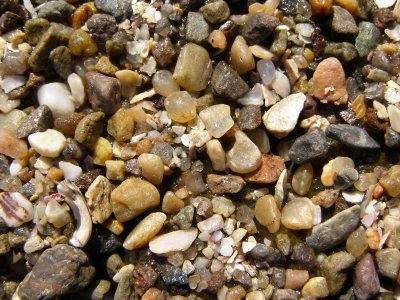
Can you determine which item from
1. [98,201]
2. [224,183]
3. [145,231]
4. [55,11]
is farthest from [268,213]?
[55,11]

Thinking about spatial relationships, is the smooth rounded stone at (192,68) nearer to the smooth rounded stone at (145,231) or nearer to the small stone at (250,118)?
the small stone at (250,118)

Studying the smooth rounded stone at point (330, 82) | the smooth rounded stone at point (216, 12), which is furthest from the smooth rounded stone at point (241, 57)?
the smooth rounded stone at point (330, 82)

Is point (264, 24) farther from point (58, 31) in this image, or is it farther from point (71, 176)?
point (71, 176)

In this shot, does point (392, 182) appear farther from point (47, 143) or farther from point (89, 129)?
point (47, 143)

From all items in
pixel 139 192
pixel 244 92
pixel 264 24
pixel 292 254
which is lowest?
pixel 292 254

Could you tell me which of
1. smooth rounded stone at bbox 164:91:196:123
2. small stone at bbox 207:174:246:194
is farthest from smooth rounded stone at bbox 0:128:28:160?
small stone at bbox 207:174:246:194

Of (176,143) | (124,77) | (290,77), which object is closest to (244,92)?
(290,77)

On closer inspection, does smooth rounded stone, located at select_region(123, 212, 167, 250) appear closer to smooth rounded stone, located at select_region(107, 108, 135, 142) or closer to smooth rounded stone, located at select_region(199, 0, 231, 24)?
smooth rounded stone, located at select_region(107, 108, 135, 142)
